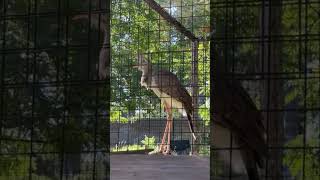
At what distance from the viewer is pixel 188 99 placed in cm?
502

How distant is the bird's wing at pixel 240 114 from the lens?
1946 millimetres

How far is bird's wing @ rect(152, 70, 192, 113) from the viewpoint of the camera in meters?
4.99

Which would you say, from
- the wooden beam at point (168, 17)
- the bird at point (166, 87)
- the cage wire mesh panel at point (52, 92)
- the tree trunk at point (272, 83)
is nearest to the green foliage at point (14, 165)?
the cage wire mesh panel at point (52, 92)

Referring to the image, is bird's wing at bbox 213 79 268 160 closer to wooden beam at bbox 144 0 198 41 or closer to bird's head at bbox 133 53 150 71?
wooden beam at bbox 144 0 198 41

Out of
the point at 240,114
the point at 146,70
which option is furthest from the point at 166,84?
the point at 240,114

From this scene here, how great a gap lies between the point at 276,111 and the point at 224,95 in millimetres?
191

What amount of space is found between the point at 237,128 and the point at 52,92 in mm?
729

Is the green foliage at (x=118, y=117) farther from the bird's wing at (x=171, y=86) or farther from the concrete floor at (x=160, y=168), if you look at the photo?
the concrete floor at (x=160, y=168)

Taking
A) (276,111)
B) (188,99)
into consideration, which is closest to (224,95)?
(276,111)

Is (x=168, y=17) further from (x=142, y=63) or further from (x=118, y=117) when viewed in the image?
(x=118, y=117)

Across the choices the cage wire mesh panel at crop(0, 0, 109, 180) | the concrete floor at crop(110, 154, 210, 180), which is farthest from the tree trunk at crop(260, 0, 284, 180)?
the concrete floor at crop(110, 154, 210, 180)

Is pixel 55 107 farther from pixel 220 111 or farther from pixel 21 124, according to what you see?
pixel 220 111

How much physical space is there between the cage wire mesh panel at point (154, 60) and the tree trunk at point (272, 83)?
2.41 meters

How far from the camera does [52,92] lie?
2.15 m
